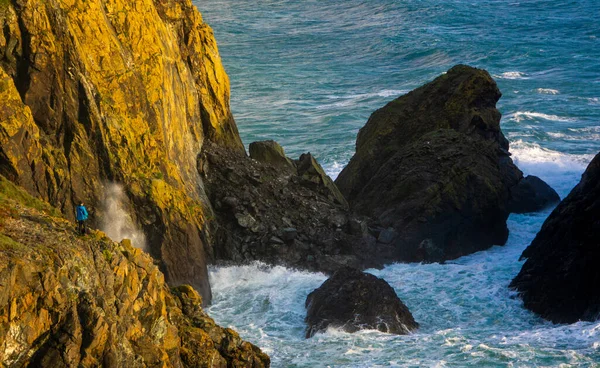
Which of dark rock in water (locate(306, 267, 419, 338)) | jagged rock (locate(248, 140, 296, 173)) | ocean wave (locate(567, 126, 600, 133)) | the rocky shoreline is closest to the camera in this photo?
the rocky shoreline

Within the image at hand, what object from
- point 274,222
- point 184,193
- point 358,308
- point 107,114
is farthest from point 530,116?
point 107,114

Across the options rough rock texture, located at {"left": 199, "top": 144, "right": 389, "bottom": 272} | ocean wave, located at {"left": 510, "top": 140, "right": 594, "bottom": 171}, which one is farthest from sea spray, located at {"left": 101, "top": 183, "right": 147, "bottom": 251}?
ocean wave, located at {"left": 510, "top": 140, "right": 594, "bottom": 171}

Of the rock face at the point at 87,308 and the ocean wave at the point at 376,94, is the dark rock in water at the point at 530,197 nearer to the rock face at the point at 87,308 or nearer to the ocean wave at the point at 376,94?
the rock face at the point at 87,308

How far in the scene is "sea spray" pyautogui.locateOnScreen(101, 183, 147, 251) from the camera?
2806 cm

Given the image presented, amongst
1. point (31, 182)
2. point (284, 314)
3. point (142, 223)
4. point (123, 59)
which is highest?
point (123, 59)

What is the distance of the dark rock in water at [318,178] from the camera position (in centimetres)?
3706

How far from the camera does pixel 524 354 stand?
981 inches

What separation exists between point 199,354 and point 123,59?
1256 centimetres

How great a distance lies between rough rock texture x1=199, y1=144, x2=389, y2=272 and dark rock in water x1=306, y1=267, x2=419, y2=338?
12.8 ft

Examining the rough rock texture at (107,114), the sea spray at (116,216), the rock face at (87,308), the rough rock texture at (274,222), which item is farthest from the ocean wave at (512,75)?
the rock face at (87,308)

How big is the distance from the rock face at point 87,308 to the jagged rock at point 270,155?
15.9 metres

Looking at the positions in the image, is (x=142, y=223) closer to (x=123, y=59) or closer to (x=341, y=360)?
(x=123, y=59)

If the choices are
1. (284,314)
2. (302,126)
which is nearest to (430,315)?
(284,314)

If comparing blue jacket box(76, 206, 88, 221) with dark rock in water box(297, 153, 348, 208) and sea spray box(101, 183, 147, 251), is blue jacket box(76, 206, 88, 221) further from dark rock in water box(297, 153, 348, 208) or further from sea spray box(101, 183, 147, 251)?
dark rock in water box(297, 153, 348, 208)
